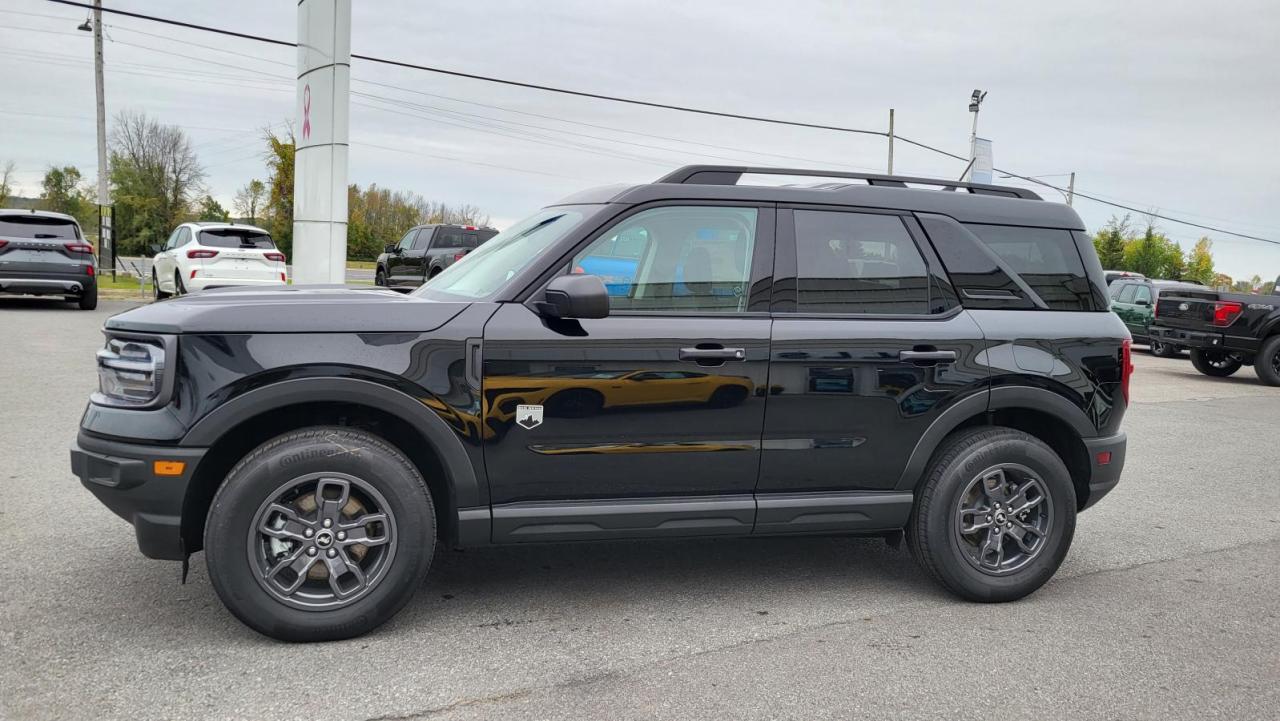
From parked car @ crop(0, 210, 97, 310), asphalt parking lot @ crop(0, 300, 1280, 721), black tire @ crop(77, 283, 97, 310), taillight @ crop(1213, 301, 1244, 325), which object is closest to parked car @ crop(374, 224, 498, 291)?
black tire @ crop(77, 283, 97, 310)

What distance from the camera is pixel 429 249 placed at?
2288cm

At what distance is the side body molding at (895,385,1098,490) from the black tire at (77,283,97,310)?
1752 cm

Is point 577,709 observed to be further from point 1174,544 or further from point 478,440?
point 1174,544

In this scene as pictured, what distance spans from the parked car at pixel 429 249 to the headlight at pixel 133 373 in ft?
60.8

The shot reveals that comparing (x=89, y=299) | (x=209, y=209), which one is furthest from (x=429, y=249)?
(x=209, y=209)

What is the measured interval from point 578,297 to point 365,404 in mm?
889

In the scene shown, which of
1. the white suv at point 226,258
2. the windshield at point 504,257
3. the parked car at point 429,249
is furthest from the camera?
the parked car at point 429,249

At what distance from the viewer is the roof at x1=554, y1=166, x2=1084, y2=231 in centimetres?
412

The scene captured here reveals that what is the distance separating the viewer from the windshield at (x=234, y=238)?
17766 millimetres

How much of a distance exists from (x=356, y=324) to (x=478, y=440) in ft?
2.07

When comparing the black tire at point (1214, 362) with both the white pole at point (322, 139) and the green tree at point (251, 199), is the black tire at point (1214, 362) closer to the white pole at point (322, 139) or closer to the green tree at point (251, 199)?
the white pole at point (322, 139)

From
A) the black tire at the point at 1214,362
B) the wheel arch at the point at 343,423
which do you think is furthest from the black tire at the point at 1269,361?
the wheel arch at the point at 343,423

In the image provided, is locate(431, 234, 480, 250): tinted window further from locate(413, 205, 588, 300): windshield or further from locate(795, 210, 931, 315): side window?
locate(795, 210, 931, 315): side window

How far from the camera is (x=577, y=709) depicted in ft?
10.3
